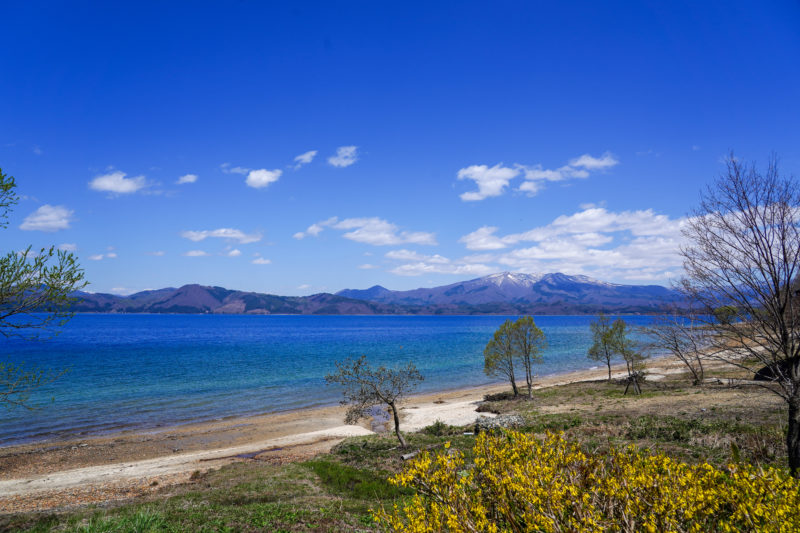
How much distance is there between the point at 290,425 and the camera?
40.4 m

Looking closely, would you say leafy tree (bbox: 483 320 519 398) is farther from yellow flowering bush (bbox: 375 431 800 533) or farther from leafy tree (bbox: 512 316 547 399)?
yellow flowering bush (bbox: 375 431 800 533)

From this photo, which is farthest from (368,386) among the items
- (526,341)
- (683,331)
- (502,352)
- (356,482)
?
(526,341)

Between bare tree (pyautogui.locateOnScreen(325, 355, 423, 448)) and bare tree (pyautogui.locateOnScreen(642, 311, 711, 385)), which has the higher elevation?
bare tree (pyautogui.locateOnScreen(642, 311, 711, 385))

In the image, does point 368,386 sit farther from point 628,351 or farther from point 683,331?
point 628,351

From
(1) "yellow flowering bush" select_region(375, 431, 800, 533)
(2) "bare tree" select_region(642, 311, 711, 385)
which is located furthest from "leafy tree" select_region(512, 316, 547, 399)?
(1) "yellow flowering bush" select_region(375, 431, 800, 533)

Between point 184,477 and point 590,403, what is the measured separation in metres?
32.9

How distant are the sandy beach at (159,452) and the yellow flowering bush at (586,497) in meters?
22.4

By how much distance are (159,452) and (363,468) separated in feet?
69.6

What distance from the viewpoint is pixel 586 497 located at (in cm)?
466

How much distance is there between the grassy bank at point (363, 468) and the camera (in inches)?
493

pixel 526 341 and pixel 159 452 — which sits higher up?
pixel 526 341

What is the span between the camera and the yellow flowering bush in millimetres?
4625

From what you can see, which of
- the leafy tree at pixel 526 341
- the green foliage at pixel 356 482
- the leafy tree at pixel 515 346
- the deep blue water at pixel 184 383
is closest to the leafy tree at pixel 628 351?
the leafy tree at pixel 526 341

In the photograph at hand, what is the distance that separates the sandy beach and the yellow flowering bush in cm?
2236
